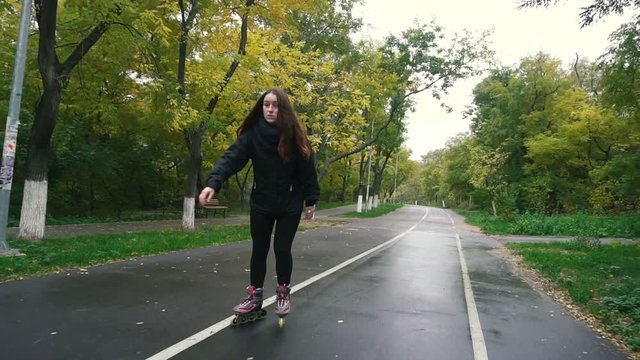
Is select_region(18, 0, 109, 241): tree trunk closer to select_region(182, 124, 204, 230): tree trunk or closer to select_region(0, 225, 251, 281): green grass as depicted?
select_region(0, 225, 251, 281): green grass

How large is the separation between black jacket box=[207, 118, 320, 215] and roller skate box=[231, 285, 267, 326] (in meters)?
0.85

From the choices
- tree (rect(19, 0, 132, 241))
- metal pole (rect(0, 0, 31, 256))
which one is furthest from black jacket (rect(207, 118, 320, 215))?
tree (rect(19, 0, 132, 241))

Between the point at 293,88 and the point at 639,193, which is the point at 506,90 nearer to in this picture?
the point at 639,193

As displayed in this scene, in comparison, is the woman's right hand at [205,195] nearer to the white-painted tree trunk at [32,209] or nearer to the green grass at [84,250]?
the green grass at [84,250]

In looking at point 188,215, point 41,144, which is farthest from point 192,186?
point 41,144

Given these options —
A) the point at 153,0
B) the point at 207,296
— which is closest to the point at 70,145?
the point at 153,0

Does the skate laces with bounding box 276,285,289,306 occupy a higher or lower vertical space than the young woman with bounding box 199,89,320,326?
lower

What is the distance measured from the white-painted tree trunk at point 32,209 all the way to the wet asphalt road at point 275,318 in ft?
11.1

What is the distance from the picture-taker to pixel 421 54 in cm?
2412

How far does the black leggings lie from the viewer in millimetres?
4301

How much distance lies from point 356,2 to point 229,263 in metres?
19.4

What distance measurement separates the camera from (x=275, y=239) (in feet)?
14.4

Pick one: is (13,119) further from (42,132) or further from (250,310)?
(250,310)

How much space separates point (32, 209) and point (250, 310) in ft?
24.8
